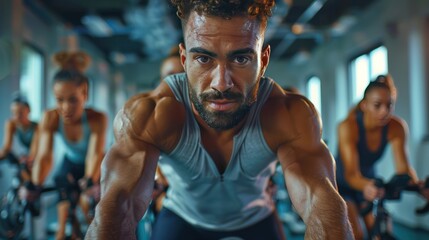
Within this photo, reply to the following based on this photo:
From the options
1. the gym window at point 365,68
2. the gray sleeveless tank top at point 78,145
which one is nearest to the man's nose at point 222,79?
the gray sleeveless tank top at point 78,145

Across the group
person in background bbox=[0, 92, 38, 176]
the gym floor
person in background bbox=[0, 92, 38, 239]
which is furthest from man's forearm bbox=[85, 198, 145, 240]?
the gym floor

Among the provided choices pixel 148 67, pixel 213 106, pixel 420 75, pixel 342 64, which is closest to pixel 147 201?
pixel 213 106

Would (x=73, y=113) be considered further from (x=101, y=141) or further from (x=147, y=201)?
(x=147, y=201)

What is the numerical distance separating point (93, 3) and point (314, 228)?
506 cm

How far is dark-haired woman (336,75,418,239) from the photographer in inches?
92.8

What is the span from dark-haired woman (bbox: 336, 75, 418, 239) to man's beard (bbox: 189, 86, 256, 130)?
55.4 inches

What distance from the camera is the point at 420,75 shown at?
4.00 m

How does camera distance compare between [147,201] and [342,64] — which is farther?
[342,64]

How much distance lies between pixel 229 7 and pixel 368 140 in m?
1.83

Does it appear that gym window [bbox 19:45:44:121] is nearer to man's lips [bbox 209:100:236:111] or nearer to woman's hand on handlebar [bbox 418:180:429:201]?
woman's hand on handlebar [bbox 418:180:429:201]

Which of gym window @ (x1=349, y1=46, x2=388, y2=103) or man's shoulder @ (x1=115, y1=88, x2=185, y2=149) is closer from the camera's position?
man's shoulder @ (x1=115, y1=88, x2=185, y2=149)

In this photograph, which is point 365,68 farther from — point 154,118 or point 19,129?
point 154,118

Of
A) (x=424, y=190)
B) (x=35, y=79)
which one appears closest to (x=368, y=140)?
(x=424, y=190)

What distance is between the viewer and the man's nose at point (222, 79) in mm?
909
